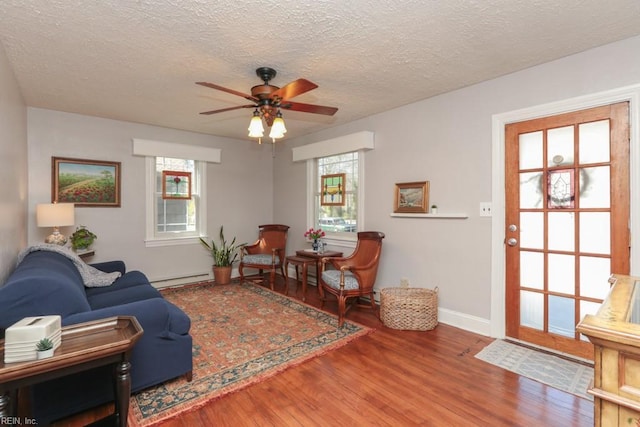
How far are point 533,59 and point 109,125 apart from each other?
490 cm

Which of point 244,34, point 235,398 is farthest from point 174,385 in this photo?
point 244,34

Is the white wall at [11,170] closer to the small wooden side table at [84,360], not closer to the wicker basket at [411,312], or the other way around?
the small wooden side table at [84,360]

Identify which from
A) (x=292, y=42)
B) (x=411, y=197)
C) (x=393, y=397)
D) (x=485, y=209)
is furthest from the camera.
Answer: (x=411, y=197)

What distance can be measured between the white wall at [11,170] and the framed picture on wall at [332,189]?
137 inches

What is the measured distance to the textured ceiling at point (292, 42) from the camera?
73.5 inches

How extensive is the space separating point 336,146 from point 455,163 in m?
1.69

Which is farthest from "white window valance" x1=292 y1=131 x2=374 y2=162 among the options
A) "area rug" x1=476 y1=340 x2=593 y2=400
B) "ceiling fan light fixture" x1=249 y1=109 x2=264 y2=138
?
"area rug" x1=476 y1=340 x2=593 y2=400

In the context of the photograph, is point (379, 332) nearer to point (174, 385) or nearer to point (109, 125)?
point (174, 385)

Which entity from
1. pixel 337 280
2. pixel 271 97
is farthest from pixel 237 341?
pixel 271 97

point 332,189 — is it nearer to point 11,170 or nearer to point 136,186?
point 136,186

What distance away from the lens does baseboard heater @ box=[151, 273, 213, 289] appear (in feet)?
15.0

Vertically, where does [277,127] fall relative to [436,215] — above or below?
above

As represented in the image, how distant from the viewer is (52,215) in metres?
3.30

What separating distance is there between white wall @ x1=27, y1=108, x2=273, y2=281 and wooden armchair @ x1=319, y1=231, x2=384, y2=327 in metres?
2.35
